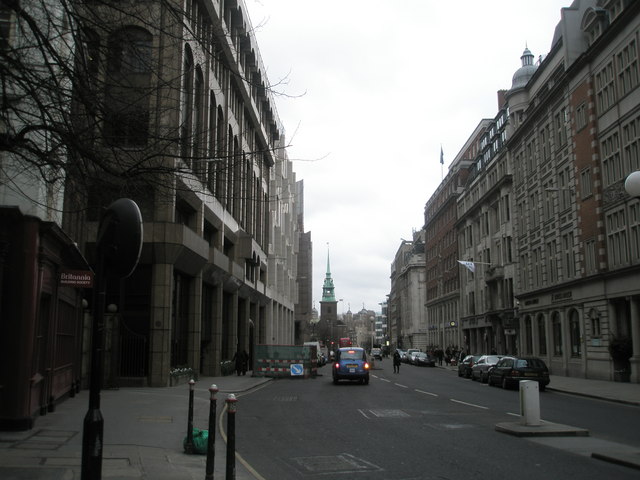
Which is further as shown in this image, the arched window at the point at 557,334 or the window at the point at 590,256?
the arched window at the point at 557,334

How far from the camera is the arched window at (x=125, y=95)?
25.3 feet

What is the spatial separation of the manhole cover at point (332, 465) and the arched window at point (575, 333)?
31787 mm

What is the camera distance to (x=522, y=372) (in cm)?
2798

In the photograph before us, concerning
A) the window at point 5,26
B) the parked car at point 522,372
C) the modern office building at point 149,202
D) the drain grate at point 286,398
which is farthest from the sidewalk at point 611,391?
the window at point 5,26

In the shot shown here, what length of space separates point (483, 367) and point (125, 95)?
30.7 meters

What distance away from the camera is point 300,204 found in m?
112

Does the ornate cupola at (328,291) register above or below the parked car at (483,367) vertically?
above

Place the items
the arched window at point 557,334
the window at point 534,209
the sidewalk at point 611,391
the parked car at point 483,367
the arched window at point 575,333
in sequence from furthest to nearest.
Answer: the window at point 534,209 → the arched window at point 557,334 → the arched window at point 575,333 → the parked car at point 483,367 → the sidewalk at point 611,391

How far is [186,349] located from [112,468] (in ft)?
72.5

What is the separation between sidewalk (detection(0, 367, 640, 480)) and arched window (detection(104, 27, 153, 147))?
451 centimetres

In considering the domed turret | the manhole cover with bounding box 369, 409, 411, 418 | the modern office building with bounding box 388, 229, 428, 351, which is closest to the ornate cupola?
the modern office building with bounding box 388, 229, 428, 351

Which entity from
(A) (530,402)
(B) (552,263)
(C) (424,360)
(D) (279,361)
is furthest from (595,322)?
(C) (424,360)

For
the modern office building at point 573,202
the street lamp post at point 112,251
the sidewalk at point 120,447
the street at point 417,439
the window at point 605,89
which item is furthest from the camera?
the window at point 605,89

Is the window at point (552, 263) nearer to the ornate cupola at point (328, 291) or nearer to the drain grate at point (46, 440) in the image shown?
the drain grate at point (46, 440)
